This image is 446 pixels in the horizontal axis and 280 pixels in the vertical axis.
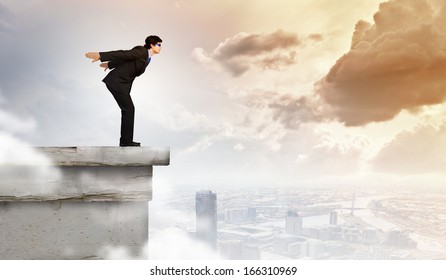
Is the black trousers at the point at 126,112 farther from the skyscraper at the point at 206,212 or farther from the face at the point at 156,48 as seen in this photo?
the skyscraper at the point at 206,212

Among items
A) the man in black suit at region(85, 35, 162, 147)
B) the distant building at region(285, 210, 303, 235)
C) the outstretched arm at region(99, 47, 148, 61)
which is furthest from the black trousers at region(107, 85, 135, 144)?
the distant building at region(285, 210, 303, 235)

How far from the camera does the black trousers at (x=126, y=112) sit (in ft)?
16.7

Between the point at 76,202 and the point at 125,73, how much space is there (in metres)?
1.79

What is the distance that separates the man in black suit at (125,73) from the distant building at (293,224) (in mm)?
26694

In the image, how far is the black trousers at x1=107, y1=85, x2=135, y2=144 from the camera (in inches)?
201

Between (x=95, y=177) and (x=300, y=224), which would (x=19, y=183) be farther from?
(x=300, y=224)

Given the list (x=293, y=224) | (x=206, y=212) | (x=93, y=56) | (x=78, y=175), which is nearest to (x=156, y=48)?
(x=93, y=56)

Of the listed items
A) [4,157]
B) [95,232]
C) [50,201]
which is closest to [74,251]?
[95,232]

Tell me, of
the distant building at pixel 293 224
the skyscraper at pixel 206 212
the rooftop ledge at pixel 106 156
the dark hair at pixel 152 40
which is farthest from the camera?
the distant building at pixel 293 224

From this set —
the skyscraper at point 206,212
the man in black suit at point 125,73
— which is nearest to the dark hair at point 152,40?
the man in black suit at point 125,73

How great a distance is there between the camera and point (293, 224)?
1280 inches

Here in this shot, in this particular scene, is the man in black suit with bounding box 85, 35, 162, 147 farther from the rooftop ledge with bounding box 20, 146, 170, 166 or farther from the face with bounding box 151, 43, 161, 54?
the rooftop ledge with bounding box 20, 146, 170, 166

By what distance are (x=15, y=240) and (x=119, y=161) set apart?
1.48m

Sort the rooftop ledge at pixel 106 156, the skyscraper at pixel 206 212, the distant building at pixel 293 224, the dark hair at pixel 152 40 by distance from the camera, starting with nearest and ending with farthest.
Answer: the rooftop ledge at pixel 106 156 → the dark hair at pixel 152 40 → the skyscraper at pixel 206 212 → the distant building at pixel 293 224
